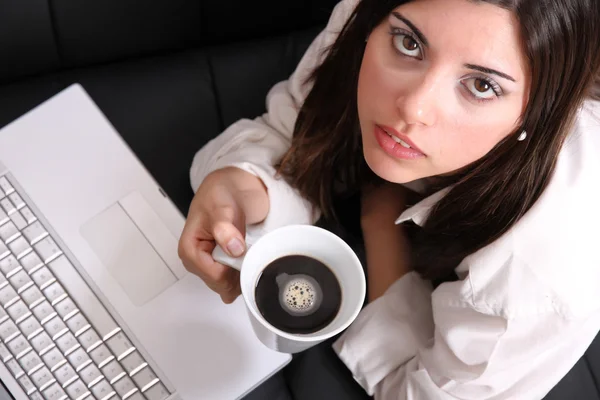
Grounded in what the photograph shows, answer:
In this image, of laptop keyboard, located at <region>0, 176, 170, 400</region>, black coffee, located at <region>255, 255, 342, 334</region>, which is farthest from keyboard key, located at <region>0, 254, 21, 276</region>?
black coffee, located at <region>255, 255, 342, 334</region>

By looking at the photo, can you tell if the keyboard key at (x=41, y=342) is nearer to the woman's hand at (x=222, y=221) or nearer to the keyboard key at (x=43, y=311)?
the keyboard key at (x=43, y=311)

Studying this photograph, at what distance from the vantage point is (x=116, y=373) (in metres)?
0.67

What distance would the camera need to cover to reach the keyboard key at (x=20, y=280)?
0.69 metres

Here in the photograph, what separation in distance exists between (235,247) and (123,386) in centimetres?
24

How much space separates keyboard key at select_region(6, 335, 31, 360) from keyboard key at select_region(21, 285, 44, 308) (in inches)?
1.6

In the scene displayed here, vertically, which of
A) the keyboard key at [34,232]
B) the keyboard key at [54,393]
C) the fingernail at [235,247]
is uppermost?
the keyboard key at [34,232]

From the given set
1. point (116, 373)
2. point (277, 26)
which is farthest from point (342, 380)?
point (277, 26)

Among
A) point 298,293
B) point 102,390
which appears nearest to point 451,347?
point 298,293

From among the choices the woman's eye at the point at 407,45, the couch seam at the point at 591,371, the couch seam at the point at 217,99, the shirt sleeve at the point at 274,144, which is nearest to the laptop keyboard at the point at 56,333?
the shirt sleeve at the point at 274,144

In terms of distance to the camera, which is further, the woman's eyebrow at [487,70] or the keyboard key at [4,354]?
the keyboard key at [4,354]

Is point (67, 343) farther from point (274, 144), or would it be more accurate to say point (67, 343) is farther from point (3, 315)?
point (274, 144)

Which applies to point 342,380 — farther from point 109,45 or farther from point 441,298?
point 109,45

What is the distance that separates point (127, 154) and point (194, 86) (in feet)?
0.64

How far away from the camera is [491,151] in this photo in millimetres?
621
